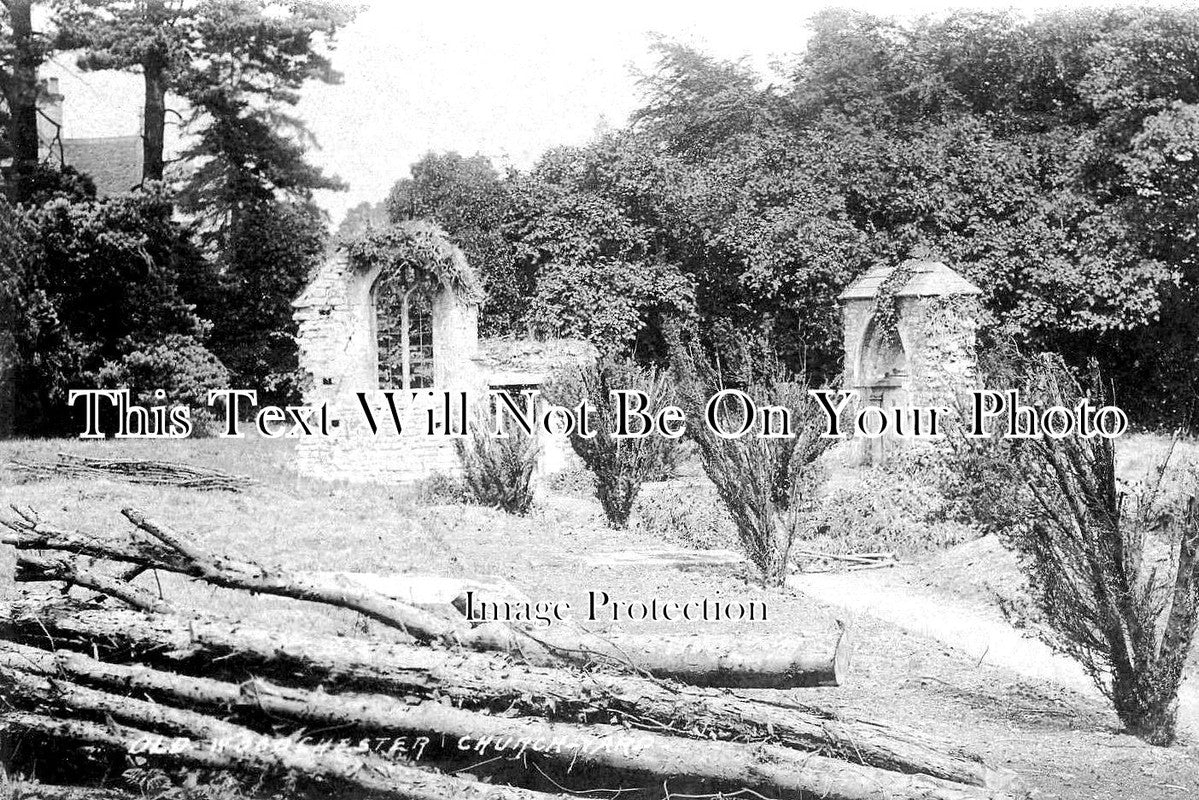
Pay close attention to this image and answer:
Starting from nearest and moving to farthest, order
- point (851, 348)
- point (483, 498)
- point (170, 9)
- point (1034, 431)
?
point (1034, 431) → point (170, 9) → point (483, 498) → point (851, 348)

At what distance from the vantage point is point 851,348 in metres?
14.4

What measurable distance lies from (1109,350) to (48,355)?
395 inches

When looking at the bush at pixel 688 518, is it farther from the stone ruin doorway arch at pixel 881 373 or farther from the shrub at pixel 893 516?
the stone ruin doorway arch at pixel 881 373

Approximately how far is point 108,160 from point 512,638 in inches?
171

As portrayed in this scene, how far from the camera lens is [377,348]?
9742mm

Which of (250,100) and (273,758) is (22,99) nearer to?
(250,100)

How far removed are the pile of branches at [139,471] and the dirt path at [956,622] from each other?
4037mm

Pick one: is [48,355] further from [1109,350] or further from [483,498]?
[1109,350]

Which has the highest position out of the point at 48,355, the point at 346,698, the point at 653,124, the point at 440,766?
the point at 653,124

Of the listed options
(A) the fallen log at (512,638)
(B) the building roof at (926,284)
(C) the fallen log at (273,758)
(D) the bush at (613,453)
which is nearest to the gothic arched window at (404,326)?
(D) the bush at (613,453)

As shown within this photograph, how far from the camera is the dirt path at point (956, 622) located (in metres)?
5.87

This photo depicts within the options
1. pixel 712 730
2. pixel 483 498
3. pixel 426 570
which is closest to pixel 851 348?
pixel 483 498

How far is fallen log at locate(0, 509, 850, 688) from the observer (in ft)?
12.8

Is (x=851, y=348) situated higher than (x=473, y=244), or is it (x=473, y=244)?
(x=473, y=244)
